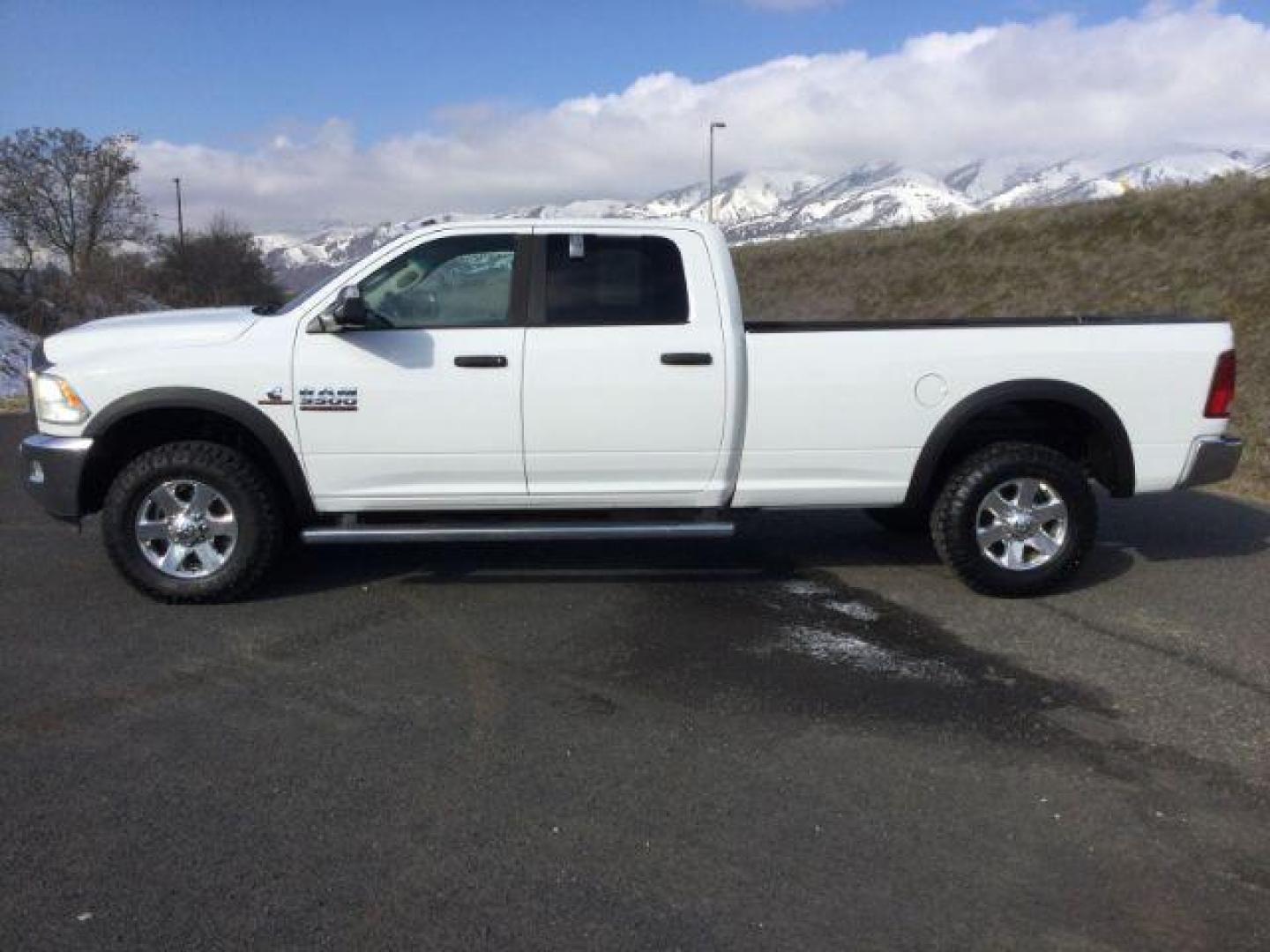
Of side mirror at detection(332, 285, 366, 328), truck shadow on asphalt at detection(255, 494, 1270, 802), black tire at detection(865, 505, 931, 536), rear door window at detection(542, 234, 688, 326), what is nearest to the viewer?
truck shadow on asphalt at detection(255, 494, 1270, 802)

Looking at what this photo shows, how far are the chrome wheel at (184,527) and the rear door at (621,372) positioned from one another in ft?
5.12

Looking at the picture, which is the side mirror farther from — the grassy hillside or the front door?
the grassy hillside

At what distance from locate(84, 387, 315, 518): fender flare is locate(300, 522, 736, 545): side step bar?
1.37 feet

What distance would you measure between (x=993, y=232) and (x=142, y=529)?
22257 mm

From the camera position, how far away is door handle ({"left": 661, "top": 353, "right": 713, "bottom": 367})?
17.6 ft

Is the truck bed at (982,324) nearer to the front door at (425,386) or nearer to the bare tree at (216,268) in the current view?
the front door at (425,386)

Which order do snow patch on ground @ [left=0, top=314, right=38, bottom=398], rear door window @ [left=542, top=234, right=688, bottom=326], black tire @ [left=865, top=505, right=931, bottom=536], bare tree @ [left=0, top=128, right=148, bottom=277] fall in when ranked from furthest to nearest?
bare tree @ [left=0, top=128, right=148, bottom=277] < snow patch on ground @ [left=0, top=314, right=38, bottom=398] < black tire @ [left=865, top=505, right=931, bottom=536] < rear door window @ [left=542, top=234, right=688, bottom=326]

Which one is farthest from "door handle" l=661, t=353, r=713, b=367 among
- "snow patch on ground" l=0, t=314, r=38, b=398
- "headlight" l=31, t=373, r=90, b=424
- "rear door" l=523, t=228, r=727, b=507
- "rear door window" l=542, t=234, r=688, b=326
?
"snow patch on ground" l=0, t=314, r=38, b=398

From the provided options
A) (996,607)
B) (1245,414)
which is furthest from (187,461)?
(1245,414)

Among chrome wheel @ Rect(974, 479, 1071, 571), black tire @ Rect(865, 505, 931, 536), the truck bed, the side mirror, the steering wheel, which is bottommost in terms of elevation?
black tire @ Rect(865, 505, 931, 536)

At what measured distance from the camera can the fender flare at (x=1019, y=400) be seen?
5523mm

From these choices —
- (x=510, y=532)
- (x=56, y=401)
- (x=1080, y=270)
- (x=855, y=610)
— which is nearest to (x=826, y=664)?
(x=855, y=610)

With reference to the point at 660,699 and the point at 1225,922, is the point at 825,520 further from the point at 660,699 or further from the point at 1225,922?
the point at 1225,922

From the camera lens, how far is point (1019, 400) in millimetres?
5594
